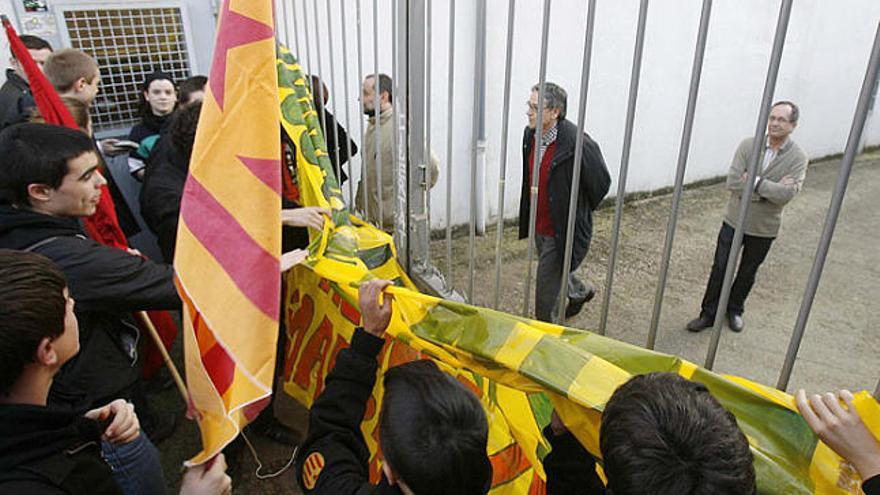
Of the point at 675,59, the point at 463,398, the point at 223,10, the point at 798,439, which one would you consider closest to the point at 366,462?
the point at 463,398

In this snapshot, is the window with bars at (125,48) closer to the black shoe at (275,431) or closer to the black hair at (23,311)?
the black shoe at (275,431)

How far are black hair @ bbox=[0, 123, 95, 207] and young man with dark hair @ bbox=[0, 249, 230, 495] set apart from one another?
28.5 inches

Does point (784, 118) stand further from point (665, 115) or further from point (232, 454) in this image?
point (232, 454)

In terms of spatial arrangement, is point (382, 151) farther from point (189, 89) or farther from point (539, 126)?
point (539, 126)

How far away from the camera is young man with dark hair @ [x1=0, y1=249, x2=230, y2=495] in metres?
1.11

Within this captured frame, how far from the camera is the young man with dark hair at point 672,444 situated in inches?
34.7

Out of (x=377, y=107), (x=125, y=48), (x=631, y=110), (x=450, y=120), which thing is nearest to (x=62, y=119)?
(x=377, y=107)

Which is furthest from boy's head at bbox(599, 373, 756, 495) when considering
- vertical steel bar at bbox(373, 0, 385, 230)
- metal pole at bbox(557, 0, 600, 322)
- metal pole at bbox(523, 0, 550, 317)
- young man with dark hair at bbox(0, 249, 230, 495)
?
vertical steel bar at bbox(373, 0, 385, 230)

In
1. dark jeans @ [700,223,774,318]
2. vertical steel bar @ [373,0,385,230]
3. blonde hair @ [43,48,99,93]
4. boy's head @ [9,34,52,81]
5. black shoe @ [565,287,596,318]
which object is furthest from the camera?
black shoe @ [565,287,596,318]

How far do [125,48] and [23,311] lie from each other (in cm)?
424

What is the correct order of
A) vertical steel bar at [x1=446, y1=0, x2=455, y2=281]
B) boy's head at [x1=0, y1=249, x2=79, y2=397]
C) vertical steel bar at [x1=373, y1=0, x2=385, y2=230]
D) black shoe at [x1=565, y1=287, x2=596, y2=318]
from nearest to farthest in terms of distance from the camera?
boy's head at [x1=0, y1=249, x2=79, y2=397], vertical steel bar at [x1=446, y1=0, x2=455, y2=281], vertical steel bar at [x1=373, y1=0, x2=385, y2=230], black shoe at [x1=565, y1=287, x2=596, y2=318]

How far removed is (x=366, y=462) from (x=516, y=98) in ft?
14.1

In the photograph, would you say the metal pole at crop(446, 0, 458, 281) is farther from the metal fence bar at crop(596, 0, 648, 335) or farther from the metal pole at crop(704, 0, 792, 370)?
the metal pole at crop(704, 0, 792, 370)

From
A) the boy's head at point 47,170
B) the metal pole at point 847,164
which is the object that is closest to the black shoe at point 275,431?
the boy's head at point 47,170
